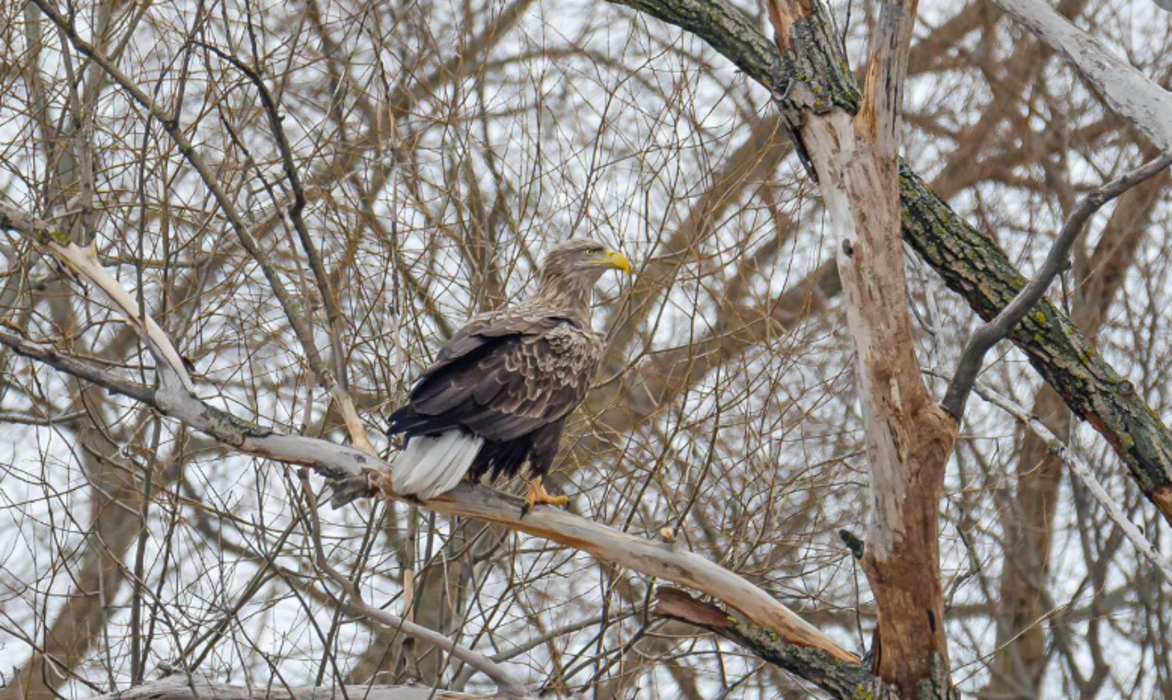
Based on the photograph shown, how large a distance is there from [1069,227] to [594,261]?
263 centimetres

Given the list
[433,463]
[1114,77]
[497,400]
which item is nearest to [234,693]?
[433,463]

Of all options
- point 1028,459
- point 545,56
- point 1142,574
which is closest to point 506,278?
point 545,56

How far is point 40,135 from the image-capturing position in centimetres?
693

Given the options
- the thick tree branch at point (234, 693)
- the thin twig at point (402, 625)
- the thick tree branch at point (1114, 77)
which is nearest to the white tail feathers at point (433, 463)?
the thin twig at point (402, 625)

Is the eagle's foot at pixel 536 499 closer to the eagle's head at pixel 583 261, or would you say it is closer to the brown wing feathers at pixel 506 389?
the brown wing feathers at pixel 506 389

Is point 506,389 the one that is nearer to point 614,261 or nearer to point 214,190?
point 614,261

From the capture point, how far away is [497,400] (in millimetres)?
4848

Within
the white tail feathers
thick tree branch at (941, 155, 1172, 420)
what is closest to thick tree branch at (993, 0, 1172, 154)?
thick tree branch at (941, 155, 1172, 420)

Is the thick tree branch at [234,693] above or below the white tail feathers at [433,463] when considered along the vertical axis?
below

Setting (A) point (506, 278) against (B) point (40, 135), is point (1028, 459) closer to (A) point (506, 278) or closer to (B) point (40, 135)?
(A) point (506, 278)

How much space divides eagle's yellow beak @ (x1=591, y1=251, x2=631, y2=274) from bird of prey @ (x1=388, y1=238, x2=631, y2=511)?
287 millimetres

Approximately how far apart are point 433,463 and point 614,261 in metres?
1.68

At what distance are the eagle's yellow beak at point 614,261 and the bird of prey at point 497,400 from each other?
0.94 ft

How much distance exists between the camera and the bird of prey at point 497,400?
4.51 m
